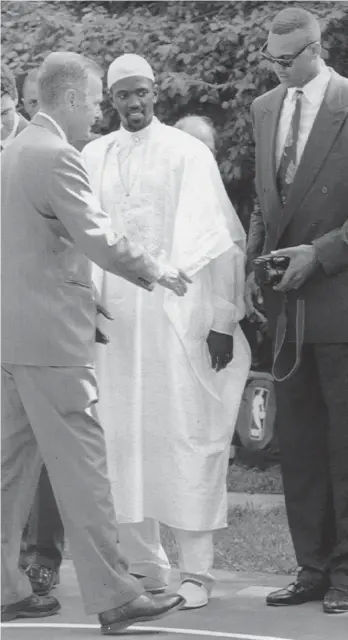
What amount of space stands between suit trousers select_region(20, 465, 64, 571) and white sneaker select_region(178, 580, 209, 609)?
0.64 meters

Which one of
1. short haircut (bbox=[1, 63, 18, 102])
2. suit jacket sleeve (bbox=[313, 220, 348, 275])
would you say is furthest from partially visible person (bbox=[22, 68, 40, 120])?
suit jacket sleeve (bbox=[313, 220, 348, 275])

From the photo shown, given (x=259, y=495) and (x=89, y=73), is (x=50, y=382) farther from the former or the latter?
(x=259, y=495)

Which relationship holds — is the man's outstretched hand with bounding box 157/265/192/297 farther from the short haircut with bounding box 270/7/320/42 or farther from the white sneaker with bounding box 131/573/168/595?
the white sneaker with bounding box 131/573/168/595

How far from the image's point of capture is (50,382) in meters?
5.57

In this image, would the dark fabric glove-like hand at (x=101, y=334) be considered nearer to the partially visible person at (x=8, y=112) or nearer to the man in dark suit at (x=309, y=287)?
the man in dark suit at (x=309, y=287)

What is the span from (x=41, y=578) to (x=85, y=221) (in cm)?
170

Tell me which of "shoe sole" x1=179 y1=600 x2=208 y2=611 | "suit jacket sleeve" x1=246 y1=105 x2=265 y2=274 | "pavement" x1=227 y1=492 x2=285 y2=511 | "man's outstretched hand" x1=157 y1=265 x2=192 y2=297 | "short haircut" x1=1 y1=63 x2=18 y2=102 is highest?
"short haircut" x1=1 y1=63 x2=18 y2=102

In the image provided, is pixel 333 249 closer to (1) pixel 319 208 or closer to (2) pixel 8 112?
(1) pixel 319 208

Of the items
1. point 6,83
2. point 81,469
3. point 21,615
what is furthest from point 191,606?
point 6,83

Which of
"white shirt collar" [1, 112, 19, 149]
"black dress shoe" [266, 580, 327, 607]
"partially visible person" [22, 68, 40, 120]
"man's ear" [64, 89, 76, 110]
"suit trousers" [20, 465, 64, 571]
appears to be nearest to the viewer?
"man's ear" [64, 89, 76, 110]

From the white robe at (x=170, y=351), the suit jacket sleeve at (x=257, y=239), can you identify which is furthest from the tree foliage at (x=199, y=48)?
the white robe at (x=170, y=351)

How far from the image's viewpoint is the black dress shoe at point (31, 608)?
231 inches

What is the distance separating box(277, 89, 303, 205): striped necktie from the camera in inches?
241

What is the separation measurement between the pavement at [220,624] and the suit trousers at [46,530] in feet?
0.72
